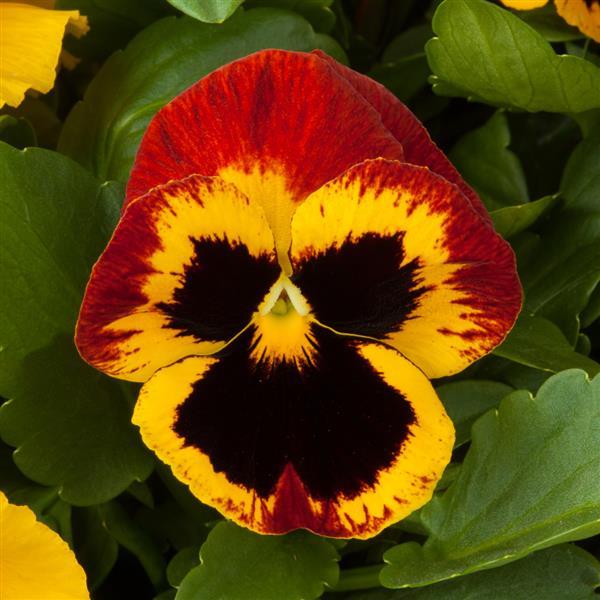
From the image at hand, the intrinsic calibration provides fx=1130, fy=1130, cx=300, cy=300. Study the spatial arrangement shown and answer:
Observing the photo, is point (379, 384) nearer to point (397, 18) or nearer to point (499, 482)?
point (499, 482)

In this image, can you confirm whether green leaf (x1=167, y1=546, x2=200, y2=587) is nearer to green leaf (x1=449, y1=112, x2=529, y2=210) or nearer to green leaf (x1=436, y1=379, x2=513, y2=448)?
green leaf (x1=436, y1=379, x2=513, y2=448)

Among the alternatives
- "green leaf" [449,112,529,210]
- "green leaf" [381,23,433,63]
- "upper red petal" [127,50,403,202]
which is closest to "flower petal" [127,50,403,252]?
"upper red petal" [127,50,403,202]

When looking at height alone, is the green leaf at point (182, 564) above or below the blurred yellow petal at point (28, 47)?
below

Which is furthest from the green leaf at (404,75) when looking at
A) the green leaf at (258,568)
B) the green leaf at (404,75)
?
the green leaf at (258,568)

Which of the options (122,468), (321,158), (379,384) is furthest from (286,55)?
(122,468)

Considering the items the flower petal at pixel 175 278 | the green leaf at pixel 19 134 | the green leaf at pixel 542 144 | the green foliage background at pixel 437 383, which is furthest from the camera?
the green leaf at pixel 542 144

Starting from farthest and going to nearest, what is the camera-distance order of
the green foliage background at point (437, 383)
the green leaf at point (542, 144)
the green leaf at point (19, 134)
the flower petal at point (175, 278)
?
the green leaf at point (542, 144)
the green leaf at point (19, 134)
the green foliage background at point (437, 383)
the flower petal at point (175, 278)

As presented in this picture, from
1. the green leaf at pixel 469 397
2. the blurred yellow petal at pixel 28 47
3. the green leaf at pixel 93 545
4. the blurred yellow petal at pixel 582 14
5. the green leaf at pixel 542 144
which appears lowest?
the green leaf at pixel 93 545

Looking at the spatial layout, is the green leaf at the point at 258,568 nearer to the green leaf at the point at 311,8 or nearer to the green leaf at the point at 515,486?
the green leaf at the point at 515,486
